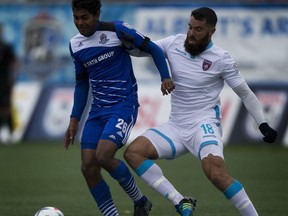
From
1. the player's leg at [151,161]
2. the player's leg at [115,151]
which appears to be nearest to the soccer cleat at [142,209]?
the player's leg at [115,151]

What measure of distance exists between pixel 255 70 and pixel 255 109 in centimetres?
1109

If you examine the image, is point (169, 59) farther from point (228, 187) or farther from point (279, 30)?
point (279, 30)

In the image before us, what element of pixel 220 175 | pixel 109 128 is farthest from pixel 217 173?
pixel 109 128

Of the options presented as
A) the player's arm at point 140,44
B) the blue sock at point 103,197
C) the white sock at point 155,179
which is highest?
the player's arm at point 140,44

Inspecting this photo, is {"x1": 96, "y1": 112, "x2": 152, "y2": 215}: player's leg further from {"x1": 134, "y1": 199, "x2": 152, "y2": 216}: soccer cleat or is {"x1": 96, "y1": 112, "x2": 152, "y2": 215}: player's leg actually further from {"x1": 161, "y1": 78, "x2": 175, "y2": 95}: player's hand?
{"x1": 161, "y1": 78, "x2": 175, "y2": 95}: player's hand

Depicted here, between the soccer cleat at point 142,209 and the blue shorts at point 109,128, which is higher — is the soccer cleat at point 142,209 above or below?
below

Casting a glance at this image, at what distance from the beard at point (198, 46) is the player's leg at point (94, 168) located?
3.69 feet

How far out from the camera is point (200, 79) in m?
9.19

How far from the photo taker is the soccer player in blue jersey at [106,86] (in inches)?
360

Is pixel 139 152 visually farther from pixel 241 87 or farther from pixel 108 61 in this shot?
pixel 241 87

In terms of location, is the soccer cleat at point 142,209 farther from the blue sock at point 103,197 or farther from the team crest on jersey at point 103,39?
the team crest on jersey at point 103,39

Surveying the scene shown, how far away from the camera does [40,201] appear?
38.0 feet

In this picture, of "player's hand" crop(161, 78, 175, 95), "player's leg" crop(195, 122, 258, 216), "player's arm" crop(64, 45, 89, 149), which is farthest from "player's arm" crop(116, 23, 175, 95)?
"player's leg" crop(195, 122, 258, 216)

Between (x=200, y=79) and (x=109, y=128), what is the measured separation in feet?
3.23
